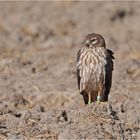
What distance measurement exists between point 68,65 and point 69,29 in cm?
425

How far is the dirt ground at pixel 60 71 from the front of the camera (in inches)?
350

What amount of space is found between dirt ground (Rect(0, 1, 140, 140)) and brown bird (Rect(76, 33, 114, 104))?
23 centimetres

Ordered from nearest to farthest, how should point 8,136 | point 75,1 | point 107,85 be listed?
point 8,136 < point 107,85 < point 75,1

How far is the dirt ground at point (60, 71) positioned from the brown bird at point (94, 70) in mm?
228

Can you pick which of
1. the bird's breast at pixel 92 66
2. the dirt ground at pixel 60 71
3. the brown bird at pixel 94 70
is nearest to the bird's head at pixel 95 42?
the brown bird at pixel 94 70

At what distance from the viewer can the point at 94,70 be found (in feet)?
34.4

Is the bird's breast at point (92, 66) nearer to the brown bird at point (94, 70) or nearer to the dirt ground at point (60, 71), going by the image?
the brown bird at point (94, 70)

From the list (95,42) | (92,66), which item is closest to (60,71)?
(95,42)

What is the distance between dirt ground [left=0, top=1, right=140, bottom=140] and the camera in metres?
8.90

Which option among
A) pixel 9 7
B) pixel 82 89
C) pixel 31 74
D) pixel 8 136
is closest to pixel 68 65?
pixel 31 74

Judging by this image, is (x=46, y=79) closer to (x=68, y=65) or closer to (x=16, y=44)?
(x=68, y=65)

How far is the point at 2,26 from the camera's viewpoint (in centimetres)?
1761

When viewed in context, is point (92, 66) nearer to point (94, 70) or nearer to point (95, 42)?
point (94, 70)

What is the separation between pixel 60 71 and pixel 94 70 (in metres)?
2.64
